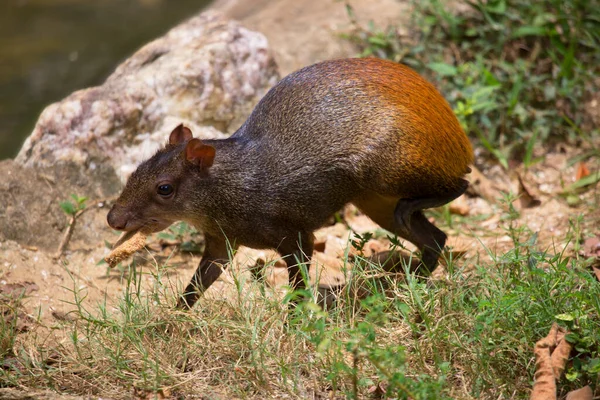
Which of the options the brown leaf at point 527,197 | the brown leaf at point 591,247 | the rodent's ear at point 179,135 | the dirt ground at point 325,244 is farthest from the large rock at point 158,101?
the brown leaf at point 591,247

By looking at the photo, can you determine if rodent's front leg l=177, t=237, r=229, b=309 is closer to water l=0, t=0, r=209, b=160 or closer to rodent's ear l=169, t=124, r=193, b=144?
rodent's ear l=169, t=124, r=193, b=144

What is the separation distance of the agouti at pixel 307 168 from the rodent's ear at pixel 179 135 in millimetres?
94

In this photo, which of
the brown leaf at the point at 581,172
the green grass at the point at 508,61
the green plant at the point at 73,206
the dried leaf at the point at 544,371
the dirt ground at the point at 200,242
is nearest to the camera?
the dried leaf at the point at 544,371

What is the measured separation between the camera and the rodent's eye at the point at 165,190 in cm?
459

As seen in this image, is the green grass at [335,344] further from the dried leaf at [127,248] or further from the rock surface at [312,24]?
the rock surface at [312,24]

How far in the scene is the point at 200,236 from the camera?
5.78m

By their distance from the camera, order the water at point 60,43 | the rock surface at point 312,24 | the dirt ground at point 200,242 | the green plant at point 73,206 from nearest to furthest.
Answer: the dirt ground at point 200,242
the green plant at point 73,206
the rock surface at point 312,24
the water at point 60,43

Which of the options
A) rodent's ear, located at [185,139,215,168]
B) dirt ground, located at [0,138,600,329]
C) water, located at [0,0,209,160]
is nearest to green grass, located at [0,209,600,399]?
dirt ground, located at [0,138,600,329]

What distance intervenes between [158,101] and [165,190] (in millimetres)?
1776

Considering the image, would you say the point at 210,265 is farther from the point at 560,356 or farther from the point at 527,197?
the point at 527,197

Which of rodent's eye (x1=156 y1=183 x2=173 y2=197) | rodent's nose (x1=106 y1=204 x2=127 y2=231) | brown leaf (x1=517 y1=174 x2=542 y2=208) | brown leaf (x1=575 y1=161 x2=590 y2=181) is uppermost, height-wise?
rodent's eye (x1=156 y1=183 x2=173 y2=197)

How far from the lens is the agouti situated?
15.0 ft

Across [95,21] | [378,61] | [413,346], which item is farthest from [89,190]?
[95,21]

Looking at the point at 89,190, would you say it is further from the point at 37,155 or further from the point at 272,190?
the point at 272,190
